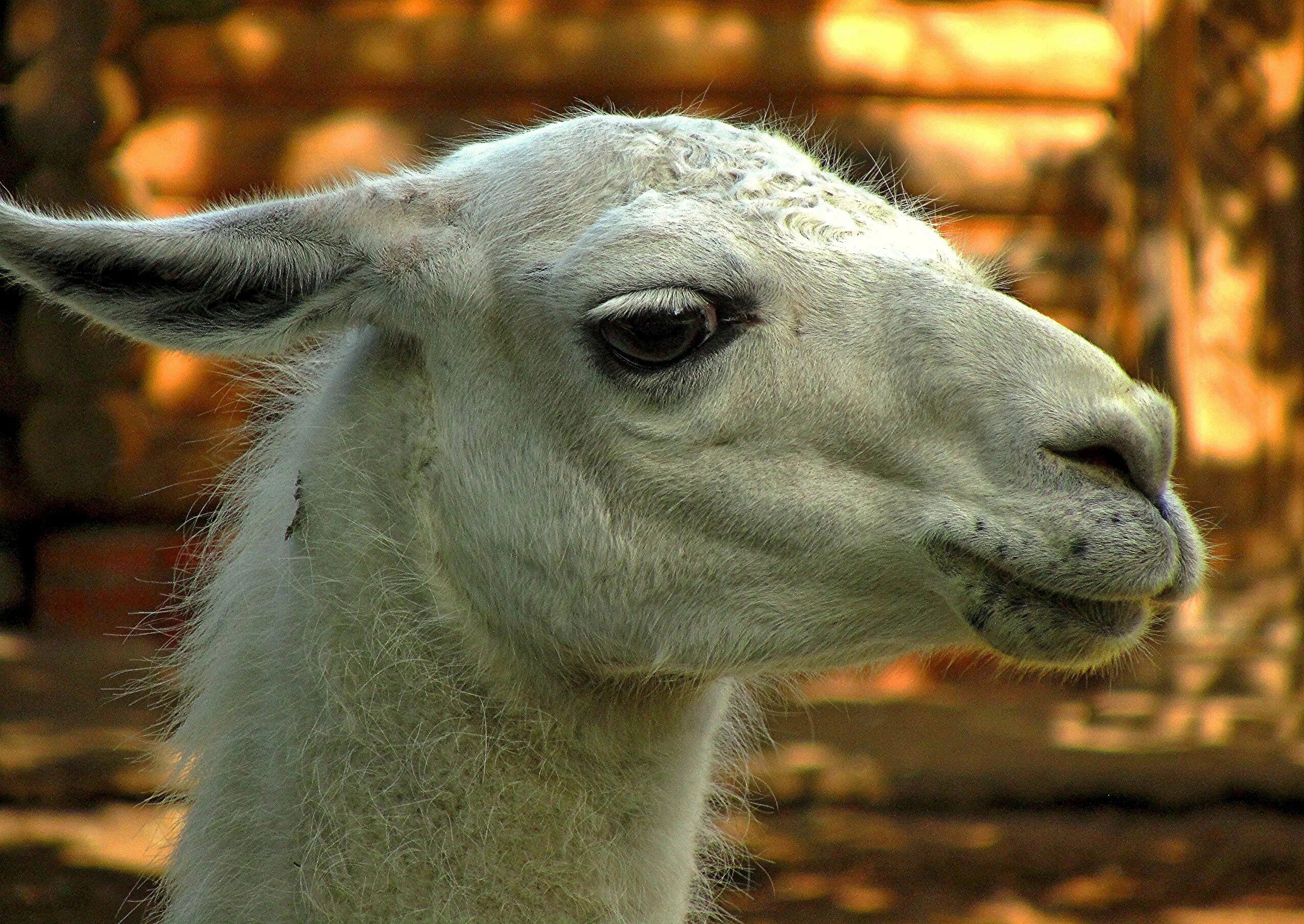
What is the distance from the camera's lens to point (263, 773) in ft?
6.95

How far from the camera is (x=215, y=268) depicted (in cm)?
201

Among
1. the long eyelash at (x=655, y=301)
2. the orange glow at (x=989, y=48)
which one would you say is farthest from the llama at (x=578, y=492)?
the orange glow at (x=989, y=48)

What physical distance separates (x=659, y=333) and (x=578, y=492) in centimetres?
28

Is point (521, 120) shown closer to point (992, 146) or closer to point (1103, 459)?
point (992, 146)

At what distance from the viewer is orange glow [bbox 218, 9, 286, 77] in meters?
6.27

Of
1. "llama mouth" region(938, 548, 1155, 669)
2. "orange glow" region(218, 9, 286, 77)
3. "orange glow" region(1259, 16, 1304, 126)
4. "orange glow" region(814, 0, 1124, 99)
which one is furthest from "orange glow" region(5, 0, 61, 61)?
"orange glow" region(1259, 16, 1304, 126)

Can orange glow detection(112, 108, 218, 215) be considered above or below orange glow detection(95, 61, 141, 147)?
below

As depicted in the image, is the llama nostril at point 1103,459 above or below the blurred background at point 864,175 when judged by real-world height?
above

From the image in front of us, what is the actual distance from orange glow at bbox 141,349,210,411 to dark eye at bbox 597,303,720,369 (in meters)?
4.73

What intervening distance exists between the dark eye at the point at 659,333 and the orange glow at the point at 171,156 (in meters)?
4.85

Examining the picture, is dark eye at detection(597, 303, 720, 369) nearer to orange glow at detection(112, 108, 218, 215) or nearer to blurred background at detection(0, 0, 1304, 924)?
blurred background at detection(0, 0, 1304, 924)

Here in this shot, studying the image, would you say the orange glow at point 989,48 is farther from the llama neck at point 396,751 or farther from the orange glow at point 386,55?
the llama neck at point 396,751

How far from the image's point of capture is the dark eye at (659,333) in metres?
1.98

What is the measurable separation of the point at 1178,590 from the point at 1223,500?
6383 mm
